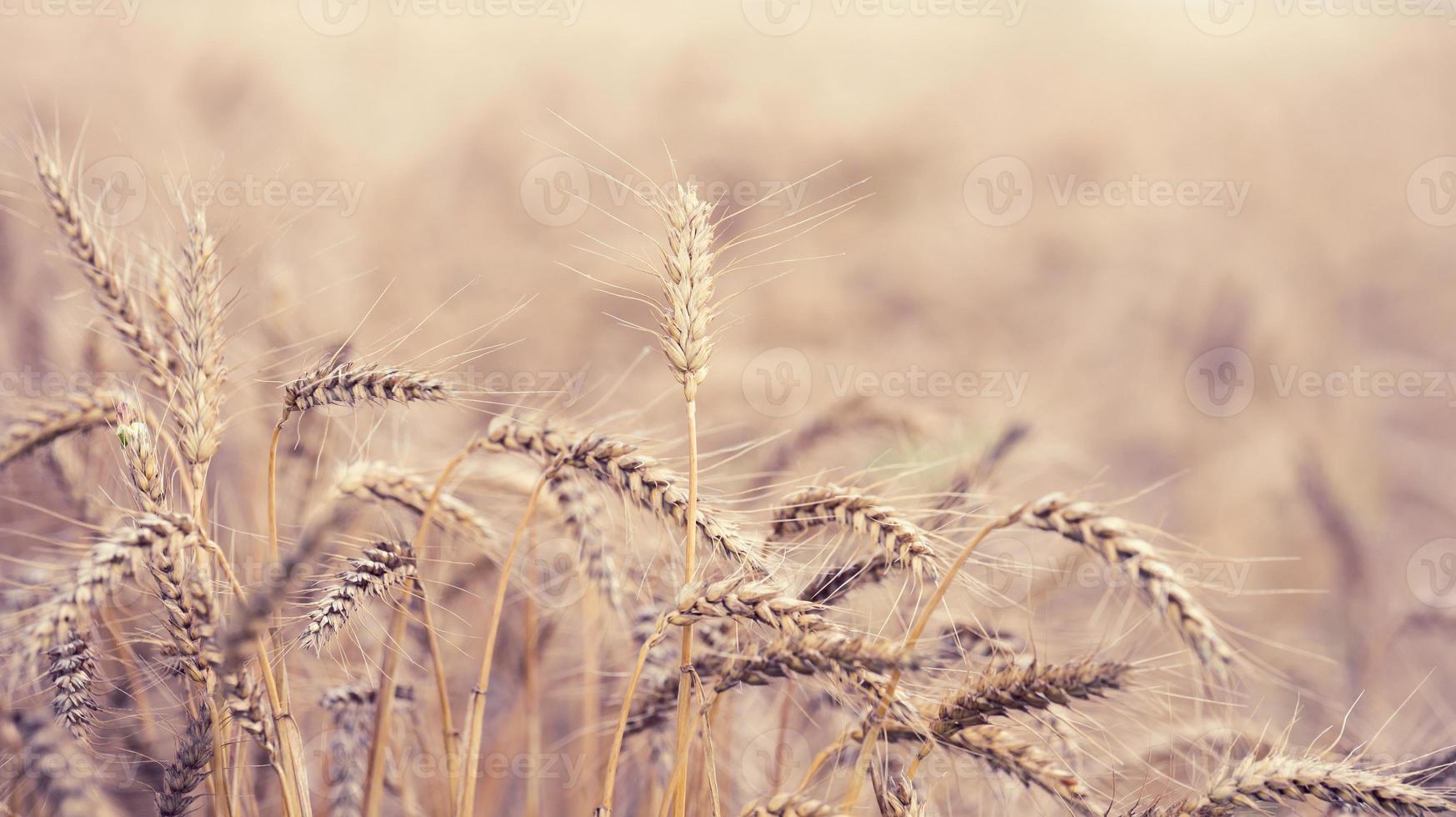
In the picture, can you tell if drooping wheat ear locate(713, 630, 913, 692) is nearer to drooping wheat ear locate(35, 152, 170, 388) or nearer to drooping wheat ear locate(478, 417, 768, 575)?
drooping wheat ear locate(478, 417, 768, 575)

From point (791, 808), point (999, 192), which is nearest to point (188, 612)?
point (791, 808)

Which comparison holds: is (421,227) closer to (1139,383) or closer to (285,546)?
(285,546)

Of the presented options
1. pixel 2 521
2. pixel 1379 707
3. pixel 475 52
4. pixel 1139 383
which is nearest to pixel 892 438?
pixel 1379 707

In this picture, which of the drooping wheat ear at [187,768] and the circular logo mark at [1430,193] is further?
the circular logo mark at [1430,193]

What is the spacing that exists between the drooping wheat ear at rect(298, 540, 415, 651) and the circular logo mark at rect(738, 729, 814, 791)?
884mm

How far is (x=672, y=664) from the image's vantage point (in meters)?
1.37

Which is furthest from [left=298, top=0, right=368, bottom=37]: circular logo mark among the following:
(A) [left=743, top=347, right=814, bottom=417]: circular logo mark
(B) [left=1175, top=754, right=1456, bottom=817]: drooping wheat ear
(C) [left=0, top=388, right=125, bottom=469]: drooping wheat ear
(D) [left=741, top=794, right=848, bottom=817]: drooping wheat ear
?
(B) [left=1175, top=754, right=1456, bottom=817]: drooping wheat ear

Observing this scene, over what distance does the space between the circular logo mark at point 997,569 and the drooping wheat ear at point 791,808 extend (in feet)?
1.14

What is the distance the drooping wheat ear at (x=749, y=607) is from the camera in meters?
0.94

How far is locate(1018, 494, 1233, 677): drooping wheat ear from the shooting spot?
36.1 inches

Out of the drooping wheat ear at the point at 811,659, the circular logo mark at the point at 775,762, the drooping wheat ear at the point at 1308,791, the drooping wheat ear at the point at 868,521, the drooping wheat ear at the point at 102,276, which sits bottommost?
the circular logo mark at the point at 775,762

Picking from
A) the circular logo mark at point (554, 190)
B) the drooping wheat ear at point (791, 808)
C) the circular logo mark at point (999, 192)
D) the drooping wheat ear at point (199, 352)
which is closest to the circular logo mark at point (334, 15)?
the circular logo mark at point (554, 190)

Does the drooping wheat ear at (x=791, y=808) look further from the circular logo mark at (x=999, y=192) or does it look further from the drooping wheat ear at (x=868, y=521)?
the circular logo mark at (x=999, y=192)

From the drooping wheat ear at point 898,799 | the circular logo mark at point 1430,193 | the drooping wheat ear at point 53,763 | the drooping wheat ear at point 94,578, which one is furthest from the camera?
the circular logo mark at point 1430,193
